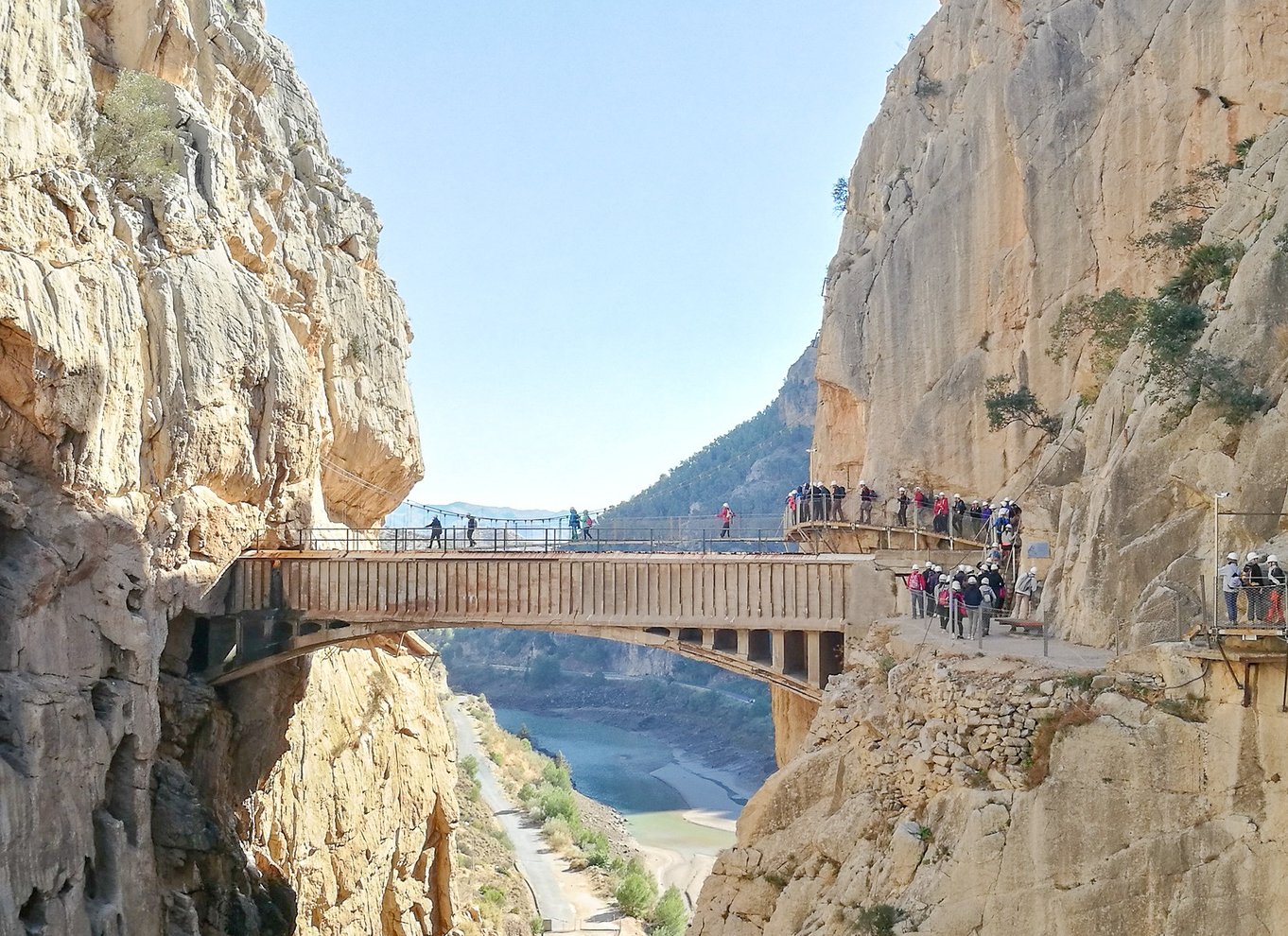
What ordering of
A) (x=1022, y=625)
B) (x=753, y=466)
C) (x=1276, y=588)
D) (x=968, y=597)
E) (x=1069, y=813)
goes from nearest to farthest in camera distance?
(x=1276, y=588)
(x=1069, y=813)
(x=1022, y=625)
(x=968, y=597)
(x=753, y=466)

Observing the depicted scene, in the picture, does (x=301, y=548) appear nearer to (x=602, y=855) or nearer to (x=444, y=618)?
(x=444, y=618)

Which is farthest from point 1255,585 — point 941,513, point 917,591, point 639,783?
point 639,783

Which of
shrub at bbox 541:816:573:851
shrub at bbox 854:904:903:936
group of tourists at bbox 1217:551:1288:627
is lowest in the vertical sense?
shrub at bbox 541:816:573:851

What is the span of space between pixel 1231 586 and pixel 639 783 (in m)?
65.7

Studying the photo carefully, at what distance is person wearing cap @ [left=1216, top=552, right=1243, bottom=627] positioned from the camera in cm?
1191

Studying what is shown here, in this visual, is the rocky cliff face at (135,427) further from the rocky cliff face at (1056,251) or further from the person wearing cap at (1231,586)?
the person wearing cap at (1231,586)

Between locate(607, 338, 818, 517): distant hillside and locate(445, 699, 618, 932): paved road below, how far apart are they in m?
47.8

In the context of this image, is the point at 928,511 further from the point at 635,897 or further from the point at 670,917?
the point at 635,897

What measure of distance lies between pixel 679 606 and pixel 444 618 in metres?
5.13

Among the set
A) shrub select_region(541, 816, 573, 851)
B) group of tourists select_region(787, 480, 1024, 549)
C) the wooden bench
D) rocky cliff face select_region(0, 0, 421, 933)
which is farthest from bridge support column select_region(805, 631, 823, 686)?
shrub select_region(541, 816, 573, 851)

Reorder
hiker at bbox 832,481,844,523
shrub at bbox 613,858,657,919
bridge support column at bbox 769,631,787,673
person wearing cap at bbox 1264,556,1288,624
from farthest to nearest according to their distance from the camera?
shrub at bbox 613,858,657,919, hiker at bbox 832,481,844,523, bridge support column at bbox 769,631,787,673, person wearing cap at bbox 1264,556,1288,624

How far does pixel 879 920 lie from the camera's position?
12.8 m

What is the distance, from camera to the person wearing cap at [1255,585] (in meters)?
11.5

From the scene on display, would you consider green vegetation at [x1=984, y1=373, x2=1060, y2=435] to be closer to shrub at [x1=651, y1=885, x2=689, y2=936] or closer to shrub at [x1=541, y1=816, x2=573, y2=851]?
shrub at [x1=651, y1=885, x2=689, y2=936]
